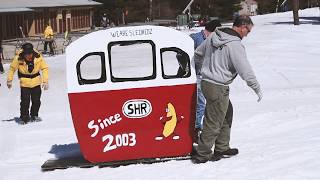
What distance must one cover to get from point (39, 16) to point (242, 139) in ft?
135

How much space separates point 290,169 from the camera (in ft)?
20.7

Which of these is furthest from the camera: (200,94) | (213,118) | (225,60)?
(200,94)

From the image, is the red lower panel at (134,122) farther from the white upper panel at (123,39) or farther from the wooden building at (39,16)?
the wooden building at (39,16)

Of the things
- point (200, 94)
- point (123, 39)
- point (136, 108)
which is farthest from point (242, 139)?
point (123, 39)

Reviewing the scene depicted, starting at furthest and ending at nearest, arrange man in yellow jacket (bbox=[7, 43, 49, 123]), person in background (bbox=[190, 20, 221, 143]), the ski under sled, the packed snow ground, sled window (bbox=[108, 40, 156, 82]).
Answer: sled window (bbox=[108, 40, 156, 82]) < man in yellow jacket (bbox=[7, 43, 49, 123]) < person in background (bbox=[190, 20, 221, 143]) < the ski under sled < the packed snow ground

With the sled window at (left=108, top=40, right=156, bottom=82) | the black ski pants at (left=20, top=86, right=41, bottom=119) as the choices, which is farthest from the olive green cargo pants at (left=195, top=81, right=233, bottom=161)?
the sled window at (left=108, top=40, right=156, bottom=82)

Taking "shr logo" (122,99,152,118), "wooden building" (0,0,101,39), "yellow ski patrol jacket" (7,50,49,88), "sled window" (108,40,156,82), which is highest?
"wooden building" (0,0,101,39)

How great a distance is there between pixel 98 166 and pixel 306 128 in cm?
344

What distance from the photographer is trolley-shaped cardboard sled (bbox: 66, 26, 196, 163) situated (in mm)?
6668

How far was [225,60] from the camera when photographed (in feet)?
21.2

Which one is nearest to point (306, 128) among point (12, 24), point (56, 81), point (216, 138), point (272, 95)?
point (216, 138)

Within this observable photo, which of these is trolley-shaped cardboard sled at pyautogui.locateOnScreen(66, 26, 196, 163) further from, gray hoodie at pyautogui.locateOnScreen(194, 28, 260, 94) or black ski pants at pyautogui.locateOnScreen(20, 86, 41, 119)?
black ski pants at pyautogui.locateOnScreen(20, 86, 41, 119)

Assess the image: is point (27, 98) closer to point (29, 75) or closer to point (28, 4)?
point (29, 75)

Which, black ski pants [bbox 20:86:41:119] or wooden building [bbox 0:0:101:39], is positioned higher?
wooden building [bbox 0:0:101:39]
